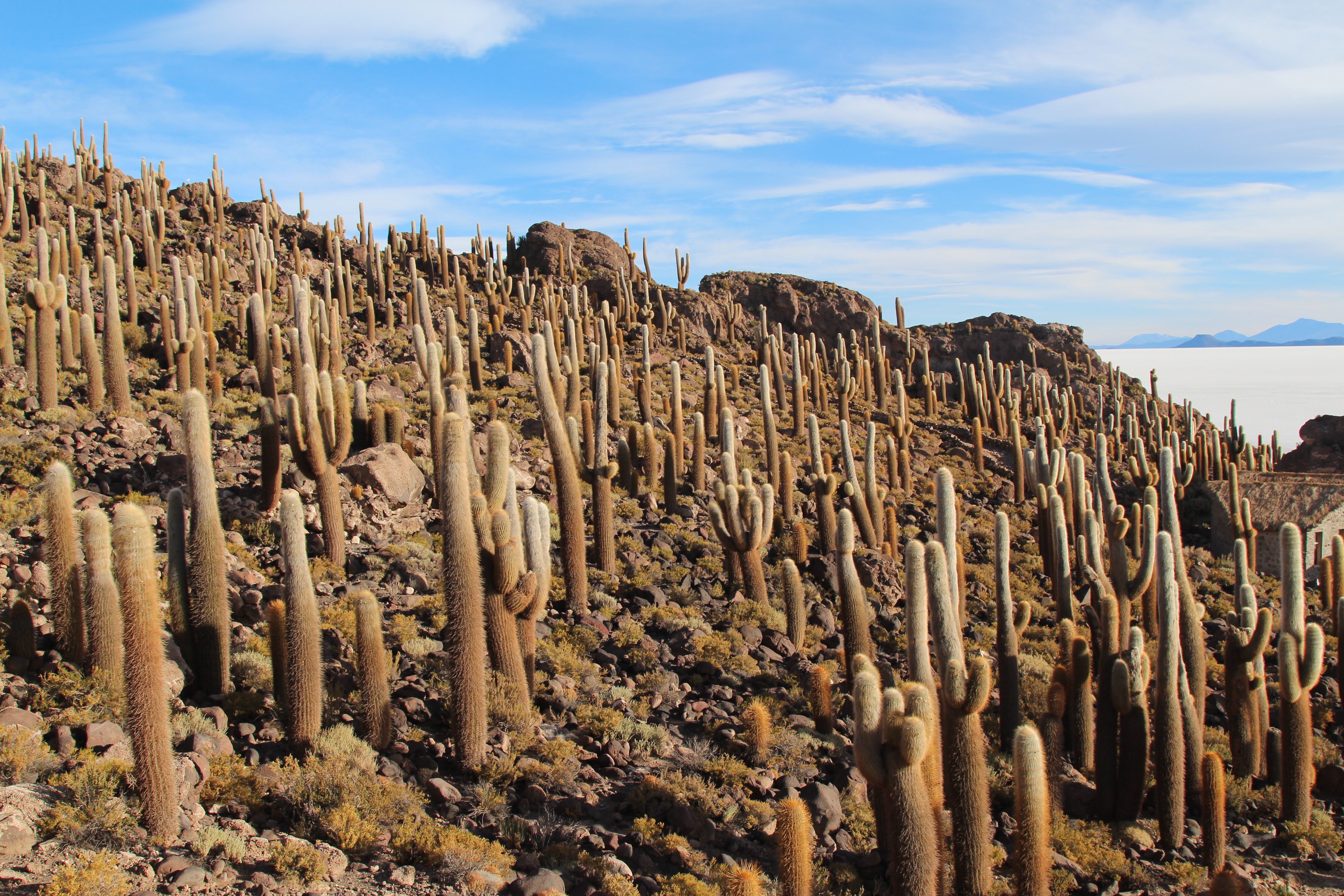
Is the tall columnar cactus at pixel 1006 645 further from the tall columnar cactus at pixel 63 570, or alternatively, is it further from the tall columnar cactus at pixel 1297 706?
the tall columnar cactus at pixel 63 570

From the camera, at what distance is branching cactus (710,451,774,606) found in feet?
38.3

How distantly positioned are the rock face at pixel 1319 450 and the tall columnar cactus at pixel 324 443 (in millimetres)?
27351

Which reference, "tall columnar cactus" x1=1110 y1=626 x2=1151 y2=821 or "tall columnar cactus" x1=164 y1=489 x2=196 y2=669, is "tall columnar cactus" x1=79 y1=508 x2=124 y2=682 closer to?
"tall columnar cactus" x1=164 y1=489 x2=196 y2=669

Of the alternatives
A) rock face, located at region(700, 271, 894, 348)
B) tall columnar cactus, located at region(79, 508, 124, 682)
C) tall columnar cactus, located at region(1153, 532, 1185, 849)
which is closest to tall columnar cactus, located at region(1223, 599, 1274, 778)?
tall columnar cactus, located at region(1153, 532, 1185, 849)

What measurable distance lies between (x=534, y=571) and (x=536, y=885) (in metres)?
3.37

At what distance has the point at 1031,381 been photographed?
99.0ft

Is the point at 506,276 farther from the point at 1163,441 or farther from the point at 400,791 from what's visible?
the point at 400,791

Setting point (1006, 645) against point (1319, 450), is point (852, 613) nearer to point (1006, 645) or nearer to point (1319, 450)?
point (1006, 645)

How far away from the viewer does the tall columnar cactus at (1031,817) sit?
6.23 m

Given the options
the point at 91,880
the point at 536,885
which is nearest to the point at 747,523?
the point at 536,885

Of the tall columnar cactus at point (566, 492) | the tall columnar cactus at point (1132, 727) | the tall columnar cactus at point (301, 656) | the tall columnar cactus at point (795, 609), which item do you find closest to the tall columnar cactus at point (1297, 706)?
the tall columnar cactus at point (1132, 727)

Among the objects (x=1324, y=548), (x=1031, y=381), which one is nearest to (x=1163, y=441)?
(x=1031, y=381)

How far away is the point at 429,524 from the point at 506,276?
62.2 ft

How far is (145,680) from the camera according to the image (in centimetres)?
586
